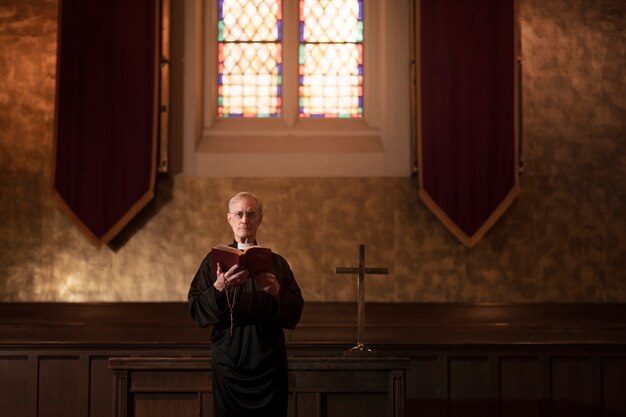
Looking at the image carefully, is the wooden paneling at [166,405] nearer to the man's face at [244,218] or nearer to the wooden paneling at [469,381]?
the man's face at [244,218]

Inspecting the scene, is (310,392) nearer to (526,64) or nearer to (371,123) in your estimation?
(371,123)

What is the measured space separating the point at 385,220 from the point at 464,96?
1280 millimetres

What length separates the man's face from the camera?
14.1 feet

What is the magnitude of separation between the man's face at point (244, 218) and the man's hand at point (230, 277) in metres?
0.24

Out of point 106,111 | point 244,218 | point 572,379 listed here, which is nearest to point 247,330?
point 244,218

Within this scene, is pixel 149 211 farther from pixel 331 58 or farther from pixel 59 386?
pixel 331 58

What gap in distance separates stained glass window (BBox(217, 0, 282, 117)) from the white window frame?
0.43ft

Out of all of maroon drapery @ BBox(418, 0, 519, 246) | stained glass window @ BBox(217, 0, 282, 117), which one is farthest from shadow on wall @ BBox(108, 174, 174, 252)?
maroon drapery @ BBox(418, 0, 519, 246)

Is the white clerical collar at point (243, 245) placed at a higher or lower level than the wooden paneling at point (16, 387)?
higher

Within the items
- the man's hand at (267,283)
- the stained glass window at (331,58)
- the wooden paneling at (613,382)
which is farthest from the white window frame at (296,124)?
the man's hand at (267,283)

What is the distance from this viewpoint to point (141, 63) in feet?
25.6

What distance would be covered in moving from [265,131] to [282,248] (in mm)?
1074

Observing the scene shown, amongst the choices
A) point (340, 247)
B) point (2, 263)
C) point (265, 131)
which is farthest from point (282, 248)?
point (2, 263)

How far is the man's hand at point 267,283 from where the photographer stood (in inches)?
164
